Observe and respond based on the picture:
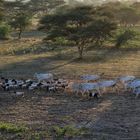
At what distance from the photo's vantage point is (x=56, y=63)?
83.6 feet

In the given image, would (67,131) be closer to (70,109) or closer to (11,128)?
(11,128)

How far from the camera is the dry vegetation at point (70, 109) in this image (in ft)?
40.6

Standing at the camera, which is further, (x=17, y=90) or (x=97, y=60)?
(x=97, y=60)

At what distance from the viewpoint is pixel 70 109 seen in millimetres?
15062

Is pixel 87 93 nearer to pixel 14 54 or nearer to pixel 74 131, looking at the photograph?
pixel 74 131

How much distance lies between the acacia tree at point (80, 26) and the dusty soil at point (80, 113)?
9.91m

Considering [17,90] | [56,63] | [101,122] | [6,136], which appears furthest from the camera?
[56,63]

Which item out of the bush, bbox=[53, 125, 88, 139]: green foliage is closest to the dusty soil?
bbox=[53, 125, 88, 139]: green foliage

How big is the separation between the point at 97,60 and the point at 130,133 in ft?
46.8

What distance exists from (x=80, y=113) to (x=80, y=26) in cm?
1417

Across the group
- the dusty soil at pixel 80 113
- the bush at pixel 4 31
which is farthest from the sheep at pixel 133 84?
the bush at pixel 4 31

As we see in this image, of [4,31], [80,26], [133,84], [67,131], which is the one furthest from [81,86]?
[4,31]

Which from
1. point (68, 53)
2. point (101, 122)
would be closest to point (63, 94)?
point (101, 122)

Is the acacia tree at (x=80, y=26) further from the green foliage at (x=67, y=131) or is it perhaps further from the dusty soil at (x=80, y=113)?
the green foliage at (x=67, y=131)
